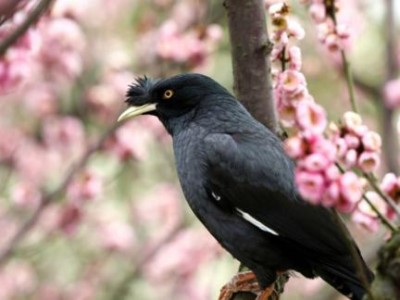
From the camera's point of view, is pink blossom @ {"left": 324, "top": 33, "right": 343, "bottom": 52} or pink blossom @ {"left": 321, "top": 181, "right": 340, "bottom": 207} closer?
pink blossom @ {"left": 321, "top": 181, "right": 340, "bottom": 207}

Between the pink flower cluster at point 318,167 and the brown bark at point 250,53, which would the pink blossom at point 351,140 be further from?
the brown bark at point 250,53

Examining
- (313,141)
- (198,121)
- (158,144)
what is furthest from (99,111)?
(313,141)

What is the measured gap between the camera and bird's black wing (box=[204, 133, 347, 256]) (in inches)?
139

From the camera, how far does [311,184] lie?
2455 mm

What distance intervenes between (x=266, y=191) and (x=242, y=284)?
1.60ft

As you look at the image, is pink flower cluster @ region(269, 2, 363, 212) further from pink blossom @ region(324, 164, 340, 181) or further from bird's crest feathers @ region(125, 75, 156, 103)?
bird's crest feathers @ region(125, 75, 156, 103)

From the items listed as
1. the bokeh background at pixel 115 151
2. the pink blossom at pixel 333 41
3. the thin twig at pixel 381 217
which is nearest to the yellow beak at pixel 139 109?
the pink blossom at pixel 333 41

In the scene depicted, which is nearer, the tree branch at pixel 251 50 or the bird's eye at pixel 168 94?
the tree branch at pixel 251 50

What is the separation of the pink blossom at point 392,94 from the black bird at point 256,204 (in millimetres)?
1932

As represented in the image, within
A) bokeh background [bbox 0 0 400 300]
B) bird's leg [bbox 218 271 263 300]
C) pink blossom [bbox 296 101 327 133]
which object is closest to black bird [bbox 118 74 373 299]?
bird's leg [bbox 218 271 263 300]

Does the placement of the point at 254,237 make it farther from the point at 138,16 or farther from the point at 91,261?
the point at 138,16

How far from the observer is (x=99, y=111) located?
6.86 meters

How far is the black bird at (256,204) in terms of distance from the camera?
11.6 ft

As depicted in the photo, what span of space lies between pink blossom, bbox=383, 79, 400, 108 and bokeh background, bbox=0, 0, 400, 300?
0.12 meters
